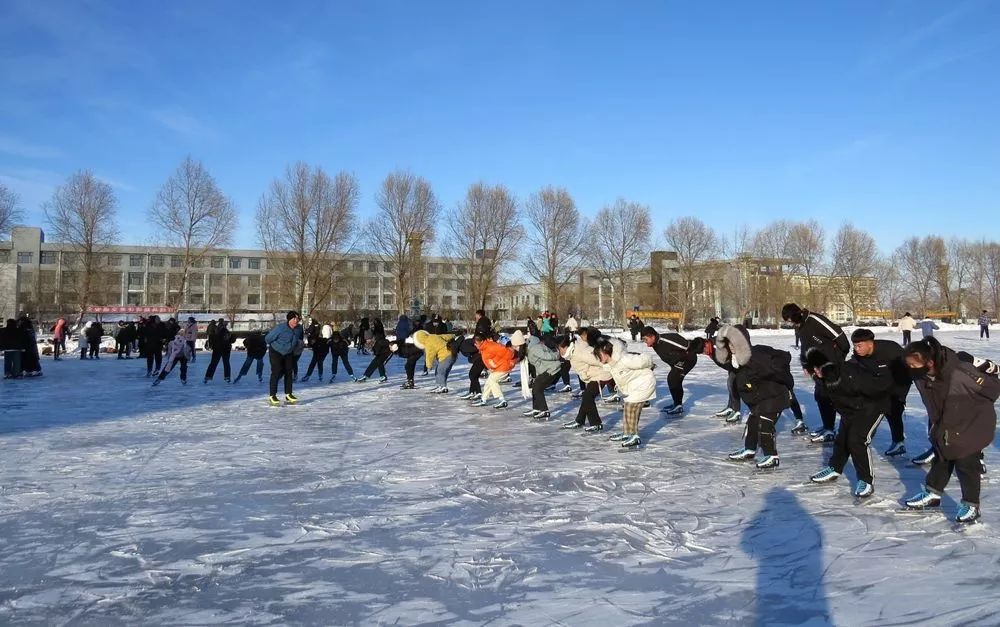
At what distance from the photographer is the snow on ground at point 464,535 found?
3246 mm

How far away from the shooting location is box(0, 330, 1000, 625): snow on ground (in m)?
3.25

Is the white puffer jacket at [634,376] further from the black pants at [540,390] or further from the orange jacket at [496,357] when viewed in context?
the orange jacket at [496,357]

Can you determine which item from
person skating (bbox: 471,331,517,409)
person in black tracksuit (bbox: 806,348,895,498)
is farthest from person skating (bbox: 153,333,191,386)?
person in black tracksuit (bbox: 806,348,895,498)

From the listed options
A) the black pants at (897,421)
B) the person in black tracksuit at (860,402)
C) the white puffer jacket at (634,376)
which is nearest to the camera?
the person in black tracksuit at (860,402)

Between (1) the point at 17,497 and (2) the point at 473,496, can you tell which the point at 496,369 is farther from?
(1) the point at 17,497

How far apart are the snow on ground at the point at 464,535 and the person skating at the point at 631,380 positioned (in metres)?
0.35

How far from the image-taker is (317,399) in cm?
1218

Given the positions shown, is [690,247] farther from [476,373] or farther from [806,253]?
[476,373]

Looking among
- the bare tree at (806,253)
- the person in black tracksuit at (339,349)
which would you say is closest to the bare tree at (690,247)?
the bare tree at (806,253)

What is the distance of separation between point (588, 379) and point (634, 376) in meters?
1.51

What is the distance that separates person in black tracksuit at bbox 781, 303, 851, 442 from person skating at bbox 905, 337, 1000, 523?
98.6 inches

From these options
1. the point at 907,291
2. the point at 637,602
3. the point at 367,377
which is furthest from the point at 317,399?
the point at 907,291

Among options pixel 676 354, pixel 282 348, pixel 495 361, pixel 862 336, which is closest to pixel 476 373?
pixel 495 361

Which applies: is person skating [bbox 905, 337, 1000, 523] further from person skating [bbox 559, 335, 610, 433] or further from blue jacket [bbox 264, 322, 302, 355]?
blue jacket [bbox 264, 322, 302, 355]
